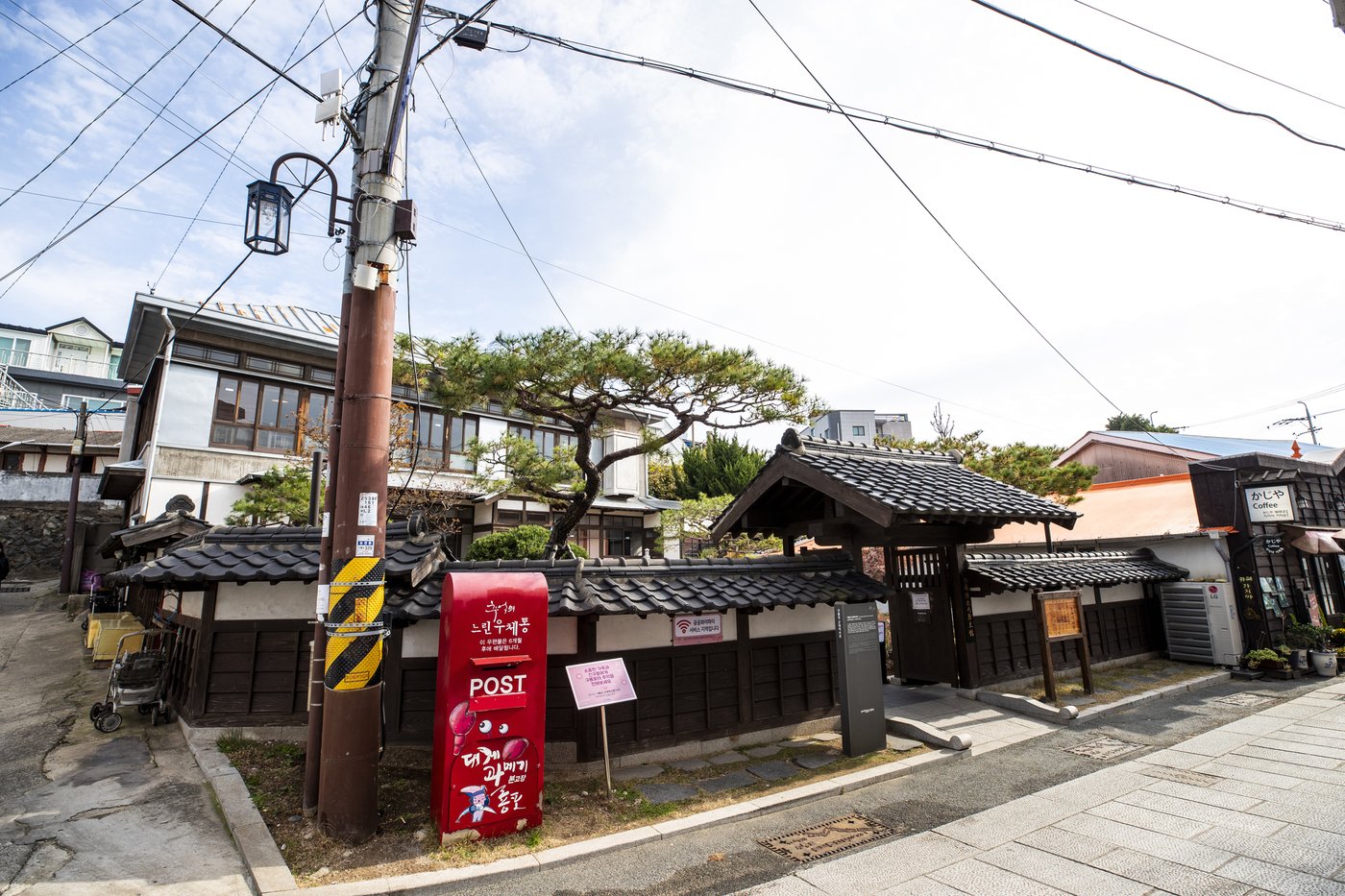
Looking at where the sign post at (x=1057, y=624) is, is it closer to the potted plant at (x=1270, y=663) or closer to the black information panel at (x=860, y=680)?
the black information panel at (x=860, y=680)

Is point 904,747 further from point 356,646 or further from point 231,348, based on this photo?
point 231,348

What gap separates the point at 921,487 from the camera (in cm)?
1061

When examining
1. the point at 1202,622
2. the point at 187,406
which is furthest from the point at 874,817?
the point at 187,406

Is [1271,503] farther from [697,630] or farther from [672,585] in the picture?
[672,585]

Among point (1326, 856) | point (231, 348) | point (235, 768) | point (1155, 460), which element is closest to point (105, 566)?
point (231, 348)

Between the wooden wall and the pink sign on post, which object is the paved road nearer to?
the pink sign on post

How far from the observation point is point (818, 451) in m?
11.3

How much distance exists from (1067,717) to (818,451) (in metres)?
5.67

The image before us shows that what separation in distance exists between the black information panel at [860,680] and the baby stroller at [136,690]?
910 centimetres

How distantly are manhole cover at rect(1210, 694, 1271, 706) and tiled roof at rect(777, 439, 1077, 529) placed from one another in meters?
4.35

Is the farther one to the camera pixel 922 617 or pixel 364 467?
pixel 922 617

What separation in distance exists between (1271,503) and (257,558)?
19.6 m

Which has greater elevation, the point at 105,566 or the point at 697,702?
the point at 105,566

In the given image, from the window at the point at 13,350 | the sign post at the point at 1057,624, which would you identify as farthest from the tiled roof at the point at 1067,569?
the window at the point at 13,350
